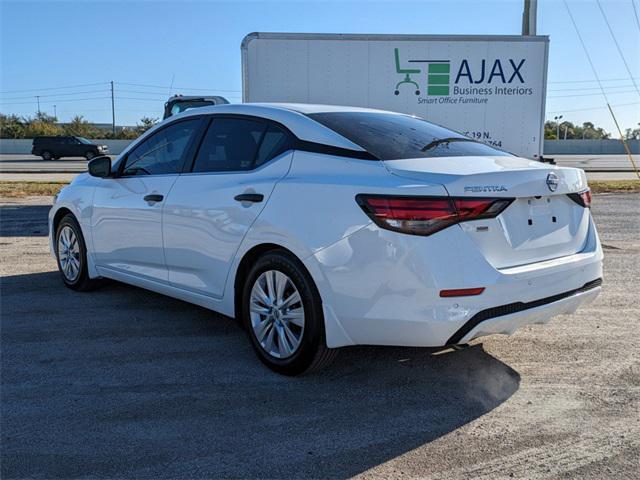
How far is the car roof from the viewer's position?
3865 millimetres

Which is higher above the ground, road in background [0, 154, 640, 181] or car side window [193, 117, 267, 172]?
car side window [193, 117, 267, 172]

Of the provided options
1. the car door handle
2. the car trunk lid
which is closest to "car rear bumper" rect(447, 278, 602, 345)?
the car trunk lid

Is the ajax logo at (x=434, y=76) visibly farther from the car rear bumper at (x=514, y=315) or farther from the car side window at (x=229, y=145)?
the car rear bumper at (x=514, y=315)

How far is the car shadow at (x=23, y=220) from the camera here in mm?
9625

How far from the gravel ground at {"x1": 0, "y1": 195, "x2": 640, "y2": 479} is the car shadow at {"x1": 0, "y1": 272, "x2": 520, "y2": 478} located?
1 cm

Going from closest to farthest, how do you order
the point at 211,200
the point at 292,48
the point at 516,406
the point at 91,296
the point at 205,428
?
the point at 205,428, the point at 516,406, the point at 211,200, the point at 91,296, the point at 292,48

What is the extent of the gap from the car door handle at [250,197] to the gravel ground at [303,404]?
109 centimetres

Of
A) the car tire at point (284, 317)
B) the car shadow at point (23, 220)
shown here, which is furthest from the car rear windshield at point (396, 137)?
the car shadow at point (23, 220)

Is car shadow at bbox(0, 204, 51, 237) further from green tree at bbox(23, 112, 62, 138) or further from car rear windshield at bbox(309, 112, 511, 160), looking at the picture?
green tree at bbox(23, 112, 62, 138)

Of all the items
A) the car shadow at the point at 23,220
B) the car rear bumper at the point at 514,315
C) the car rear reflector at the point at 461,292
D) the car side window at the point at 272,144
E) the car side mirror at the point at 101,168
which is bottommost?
the car shadow at the point at 23,220

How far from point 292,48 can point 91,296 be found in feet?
24.3

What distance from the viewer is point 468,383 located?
3852 mm

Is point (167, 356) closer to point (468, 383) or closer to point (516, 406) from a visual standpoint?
point (468, 383)

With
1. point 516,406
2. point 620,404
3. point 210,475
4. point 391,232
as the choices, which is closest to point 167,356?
point 210,475
